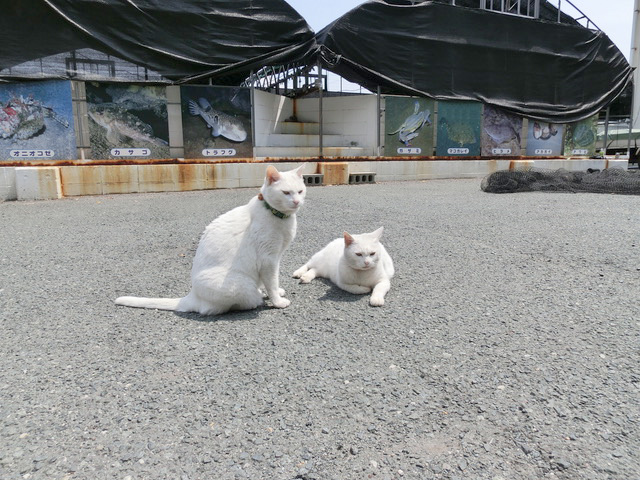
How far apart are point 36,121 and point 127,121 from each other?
2029mm

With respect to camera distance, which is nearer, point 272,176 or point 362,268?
point 272,176

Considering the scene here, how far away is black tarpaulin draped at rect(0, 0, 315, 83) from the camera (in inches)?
404

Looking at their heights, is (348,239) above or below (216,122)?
below

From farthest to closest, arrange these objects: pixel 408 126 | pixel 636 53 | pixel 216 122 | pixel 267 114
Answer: pixel 636 53 < pixel 408 126 < pixel 267 114 < pixel 216 122

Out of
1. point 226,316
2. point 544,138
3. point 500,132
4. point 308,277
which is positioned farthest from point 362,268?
point 544,138

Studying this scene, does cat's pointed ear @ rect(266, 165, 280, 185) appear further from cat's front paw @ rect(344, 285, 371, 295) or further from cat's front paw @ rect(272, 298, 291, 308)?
cat's front paw @ rect(344, 285, 371, 295)

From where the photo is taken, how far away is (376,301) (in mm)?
3275

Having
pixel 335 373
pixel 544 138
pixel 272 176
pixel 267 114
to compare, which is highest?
pixel 267 114

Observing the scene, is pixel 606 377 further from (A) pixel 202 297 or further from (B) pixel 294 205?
(A) pixel 202 297

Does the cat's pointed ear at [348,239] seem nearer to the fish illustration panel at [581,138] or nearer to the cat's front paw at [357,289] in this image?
the cat's front paw at [357,289]

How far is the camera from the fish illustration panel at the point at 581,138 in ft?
56.8

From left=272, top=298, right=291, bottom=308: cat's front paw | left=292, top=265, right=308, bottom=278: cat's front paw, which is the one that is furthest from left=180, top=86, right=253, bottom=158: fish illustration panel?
left=272, top=298, right=291, bottom=308: cat's front paw

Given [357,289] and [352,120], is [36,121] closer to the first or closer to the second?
[352,120]

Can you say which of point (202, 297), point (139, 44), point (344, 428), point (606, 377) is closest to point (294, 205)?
point (202, 297)
